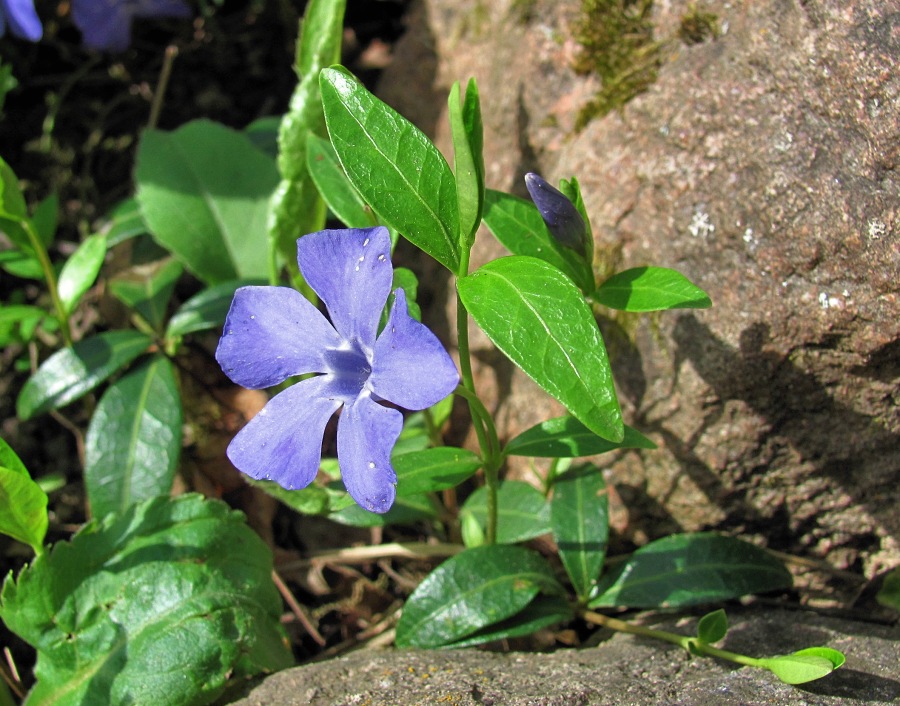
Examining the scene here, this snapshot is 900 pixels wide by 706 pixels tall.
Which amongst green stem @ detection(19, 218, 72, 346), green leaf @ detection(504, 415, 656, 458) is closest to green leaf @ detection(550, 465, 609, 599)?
green leaf @ detection(504, 415, 656, 458)

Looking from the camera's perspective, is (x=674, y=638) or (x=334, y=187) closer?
(x=674, y=638)

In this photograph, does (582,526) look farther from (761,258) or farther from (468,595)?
(761,258)

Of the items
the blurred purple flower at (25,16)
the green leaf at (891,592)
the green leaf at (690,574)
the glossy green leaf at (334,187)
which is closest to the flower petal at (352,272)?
the glossy green leaf at (334,187)

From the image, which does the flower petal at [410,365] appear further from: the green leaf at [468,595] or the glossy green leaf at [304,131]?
the glossy green leaf at [304,131]

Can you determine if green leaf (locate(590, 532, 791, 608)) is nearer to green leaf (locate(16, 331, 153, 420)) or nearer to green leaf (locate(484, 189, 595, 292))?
green leaf (locate(484, 189, 595, 292))

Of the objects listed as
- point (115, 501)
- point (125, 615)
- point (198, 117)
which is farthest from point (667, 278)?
point (198, 117)

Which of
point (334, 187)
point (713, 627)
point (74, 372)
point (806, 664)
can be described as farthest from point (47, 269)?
point (806, 664)
